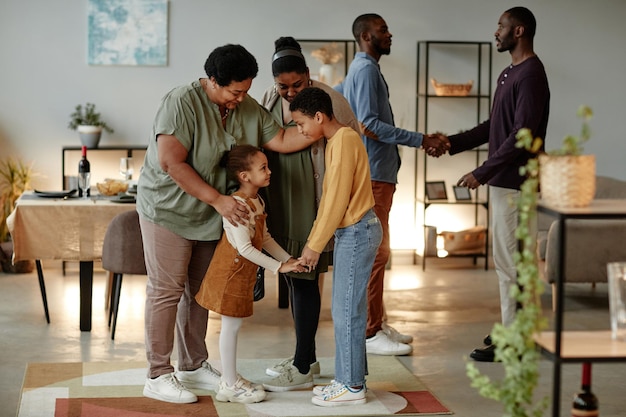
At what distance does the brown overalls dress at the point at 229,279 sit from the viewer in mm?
3887

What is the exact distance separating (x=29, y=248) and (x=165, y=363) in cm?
170

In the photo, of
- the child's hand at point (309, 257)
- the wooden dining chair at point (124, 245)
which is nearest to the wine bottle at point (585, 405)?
the child's hand at point (309, 257)

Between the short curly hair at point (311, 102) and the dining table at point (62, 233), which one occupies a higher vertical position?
the short curly hair at point (311, 102)

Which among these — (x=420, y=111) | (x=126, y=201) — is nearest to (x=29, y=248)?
(x=126, y=201)

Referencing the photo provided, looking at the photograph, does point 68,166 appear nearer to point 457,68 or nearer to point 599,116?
point 457,68

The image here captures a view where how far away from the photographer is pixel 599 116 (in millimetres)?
7973

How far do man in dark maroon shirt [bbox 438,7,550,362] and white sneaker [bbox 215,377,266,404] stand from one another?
1.29 meters

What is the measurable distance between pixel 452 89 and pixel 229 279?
163 inches

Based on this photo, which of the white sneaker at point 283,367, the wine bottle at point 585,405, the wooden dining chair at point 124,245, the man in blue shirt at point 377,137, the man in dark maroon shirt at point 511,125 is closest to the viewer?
the wine bottle at point 585,405

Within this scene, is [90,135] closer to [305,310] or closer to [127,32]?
[127,32]

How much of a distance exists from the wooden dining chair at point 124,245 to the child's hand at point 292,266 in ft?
4.46

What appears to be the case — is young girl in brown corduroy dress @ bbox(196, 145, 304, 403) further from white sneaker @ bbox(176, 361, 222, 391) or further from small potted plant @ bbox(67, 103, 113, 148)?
small potted plant @ bbox(67, 103, 113, 148)

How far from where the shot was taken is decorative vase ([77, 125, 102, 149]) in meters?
7.23

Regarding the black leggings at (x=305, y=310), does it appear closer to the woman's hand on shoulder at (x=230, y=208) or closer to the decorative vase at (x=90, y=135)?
the woman's hand on shoulder at (x=230, y=208)
